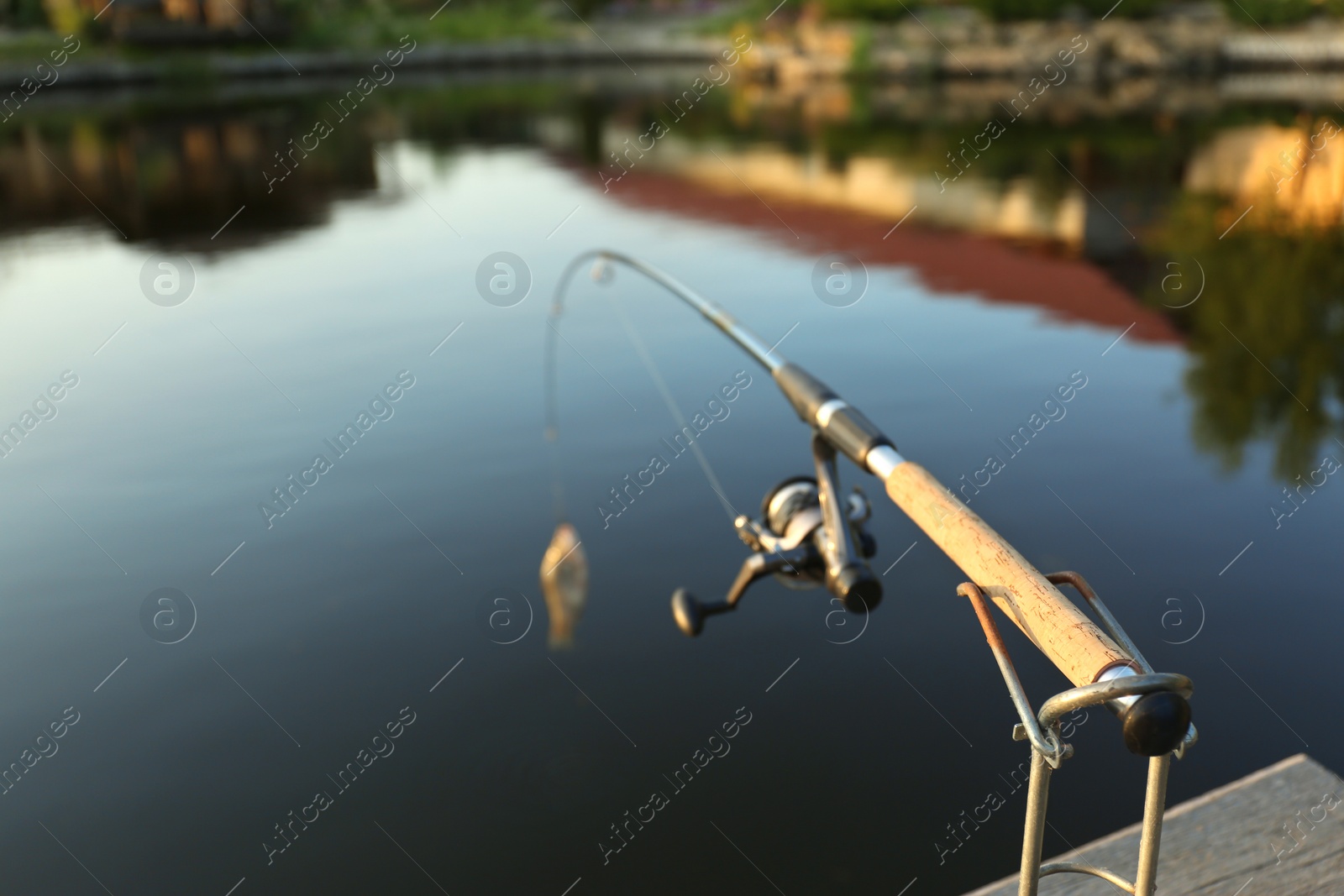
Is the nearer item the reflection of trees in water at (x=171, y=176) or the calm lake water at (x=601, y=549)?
the calm lake water at (x=601, y=549)

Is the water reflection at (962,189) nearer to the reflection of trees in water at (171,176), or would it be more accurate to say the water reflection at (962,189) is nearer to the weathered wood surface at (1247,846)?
the reflection of trees in water at (171,176)

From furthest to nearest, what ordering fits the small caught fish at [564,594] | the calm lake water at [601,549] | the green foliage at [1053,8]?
the green foliage at [1053,8]
the small caught fish at [564,594]
the calm lake water at [601,549]

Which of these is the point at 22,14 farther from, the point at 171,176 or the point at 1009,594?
the point at 1009,594

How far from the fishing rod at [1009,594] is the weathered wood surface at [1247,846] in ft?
2.38

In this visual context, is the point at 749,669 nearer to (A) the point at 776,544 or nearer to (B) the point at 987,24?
(A) the point at 776,544

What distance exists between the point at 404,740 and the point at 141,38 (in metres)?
41.2

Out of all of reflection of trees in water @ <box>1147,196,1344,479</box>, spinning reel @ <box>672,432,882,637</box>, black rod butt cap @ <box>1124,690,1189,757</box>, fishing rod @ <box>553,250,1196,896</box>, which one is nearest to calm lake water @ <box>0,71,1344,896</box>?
reflection of trees in water @ <box>1147,196,1344,479</box>

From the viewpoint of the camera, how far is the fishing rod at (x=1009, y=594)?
1.11 meters

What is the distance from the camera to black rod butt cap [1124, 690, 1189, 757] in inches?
42.9

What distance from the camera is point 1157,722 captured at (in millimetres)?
1091

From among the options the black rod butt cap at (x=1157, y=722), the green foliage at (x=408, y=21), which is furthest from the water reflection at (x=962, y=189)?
the green foliage at (x=408, y=21)

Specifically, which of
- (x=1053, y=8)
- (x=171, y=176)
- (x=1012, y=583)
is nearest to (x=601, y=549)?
(x=1012, y=583)

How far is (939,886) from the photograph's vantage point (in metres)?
3.21

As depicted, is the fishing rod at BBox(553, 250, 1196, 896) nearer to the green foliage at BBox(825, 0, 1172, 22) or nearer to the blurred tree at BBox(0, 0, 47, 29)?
the green foliage at BBox(825, 0, 1172, 22)
